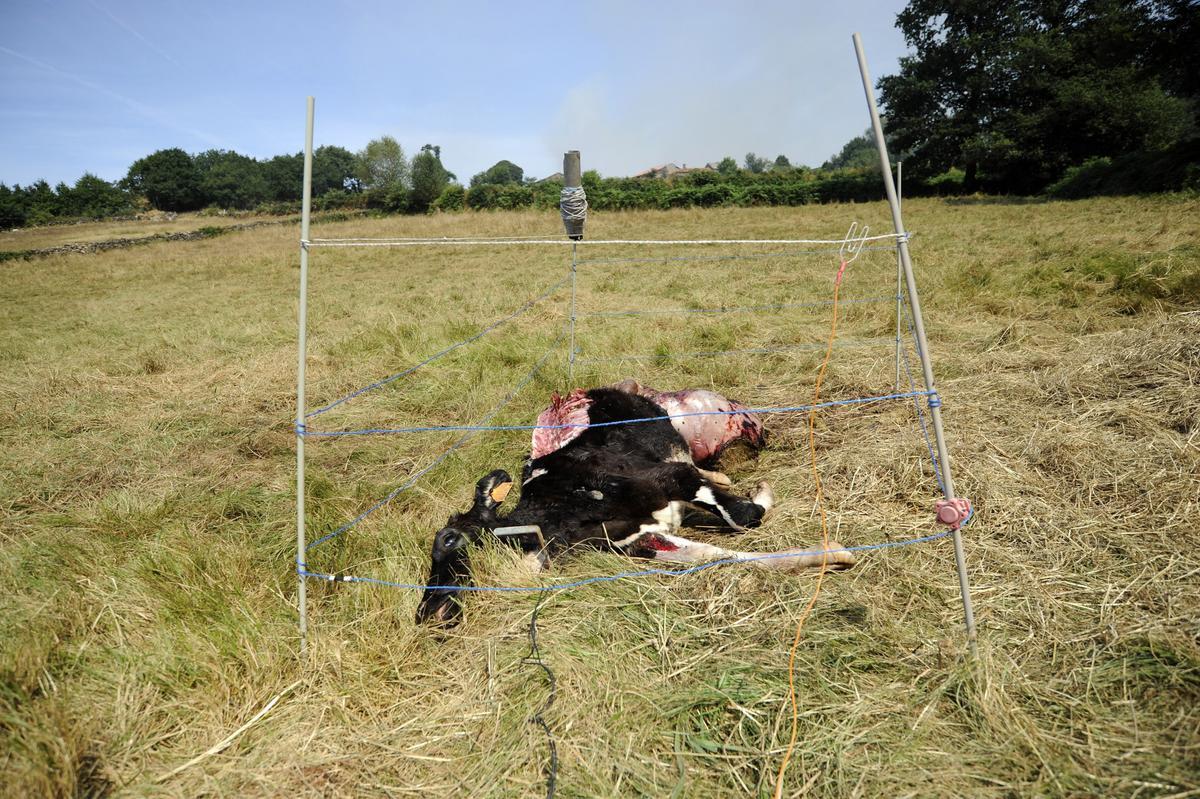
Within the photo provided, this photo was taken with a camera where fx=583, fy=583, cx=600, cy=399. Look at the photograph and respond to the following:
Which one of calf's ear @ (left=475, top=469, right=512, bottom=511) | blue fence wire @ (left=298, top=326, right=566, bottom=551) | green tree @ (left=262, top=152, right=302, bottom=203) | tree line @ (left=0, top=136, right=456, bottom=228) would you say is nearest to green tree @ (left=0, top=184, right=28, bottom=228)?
tree line @ (left=0, top=136, right=456, bottom=228)

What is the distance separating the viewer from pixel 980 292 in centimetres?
721

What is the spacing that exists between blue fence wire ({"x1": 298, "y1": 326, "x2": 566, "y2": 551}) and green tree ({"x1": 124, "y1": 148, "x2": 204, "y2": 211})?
7968 cm

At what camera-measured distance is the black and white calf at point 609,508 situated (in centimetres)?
261

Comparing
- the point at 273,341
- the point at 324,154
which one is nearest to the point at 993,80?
the point at 273,341

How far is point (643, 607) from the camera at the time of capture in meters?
2.40

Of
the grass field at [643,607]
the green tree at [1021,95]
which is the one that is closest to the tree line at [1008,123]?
the green tree at [1021,95]

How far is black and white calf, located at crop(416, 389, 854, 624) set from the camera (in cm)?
A: 261

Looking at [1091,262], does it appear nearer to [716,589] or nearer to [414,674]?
[716,589]

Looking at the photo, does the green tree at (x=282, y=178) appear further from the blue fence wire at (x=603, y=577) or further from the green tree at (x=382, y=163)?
the blue fence wire at (x=603, y=577)

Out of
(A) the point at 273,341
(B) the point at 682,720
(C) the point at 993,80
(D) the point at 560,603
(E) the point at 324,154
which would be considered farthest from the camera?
(E) the point at 324,154

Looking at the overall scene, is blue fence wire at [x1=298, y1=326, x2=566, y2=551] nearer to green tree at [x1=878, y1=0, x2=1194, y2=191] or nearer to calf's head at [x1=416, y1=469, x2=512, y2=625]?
calf's head at [x1=416, y1=469, x2=512, y2=625]

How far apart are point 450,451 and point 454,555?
4.58ft

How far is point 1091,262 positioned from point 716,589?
314 inches

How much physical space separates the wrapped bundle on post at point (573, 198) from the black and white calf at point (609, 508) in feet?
5.15
